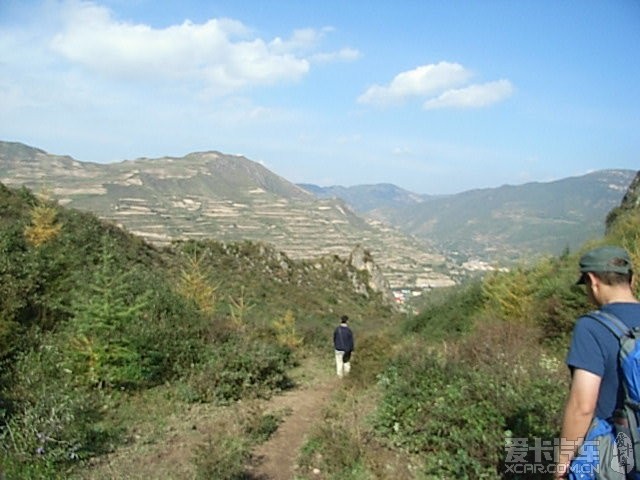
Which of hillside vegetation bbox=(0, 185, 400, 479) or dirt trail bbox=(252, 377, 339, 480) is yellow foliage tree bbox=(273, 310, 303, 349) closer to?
hillside vegetation bbox=(0, 185, 400, 479)

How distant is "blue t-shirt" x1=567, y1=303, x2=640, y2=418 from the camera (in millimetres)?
2611

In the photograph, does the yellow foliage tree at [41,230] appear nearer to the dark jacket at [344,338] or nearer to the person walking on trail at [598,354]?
the dark jacket at [344,338]

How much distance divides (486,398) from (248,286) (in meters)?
25.5

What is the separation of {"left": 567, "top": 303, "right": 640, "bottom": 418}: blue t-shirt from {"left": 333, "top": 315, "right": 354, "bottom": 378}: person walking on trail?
8.94 metres

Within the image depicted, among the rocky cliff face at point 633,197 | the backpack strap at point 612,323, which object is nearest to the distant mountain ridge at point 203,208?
the rocky cliff face at point 633,197

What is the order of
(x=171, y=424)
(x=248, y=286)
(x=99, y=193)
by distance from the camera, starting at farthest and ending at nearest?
(x=99, y=193) < (x=248, y=286) < (x=171, y=424)

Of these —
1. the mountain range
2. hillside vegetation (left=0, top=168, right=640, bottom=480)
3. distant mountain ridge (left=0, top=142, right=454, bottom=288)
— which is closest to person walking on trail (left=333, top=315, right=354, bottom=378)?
hillside vegetation (left=0, top=168, right=640, bottom=480)

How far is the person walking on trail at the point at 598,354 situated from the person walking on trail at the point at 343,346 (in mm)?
8809

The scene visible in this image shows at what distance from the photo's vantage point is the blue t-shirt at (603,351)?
261 centimetres

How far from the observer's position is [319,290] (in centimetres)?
3688

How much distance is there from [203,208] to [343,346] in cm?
12134

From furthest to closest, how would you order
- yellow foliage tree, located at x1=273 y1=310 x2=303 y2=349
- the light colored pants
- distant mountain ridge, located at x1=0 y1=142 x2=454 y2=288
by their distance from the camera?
distant mountain ridge, located at x1=0 y1=142 x2=454 y2=288, yellow foliage tree, located at x1=273 y1=310 x2=303 y2=349, the light colored pants

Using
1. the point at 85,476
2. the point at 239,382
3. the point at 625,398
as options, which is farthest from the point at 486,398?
the point at 239,382

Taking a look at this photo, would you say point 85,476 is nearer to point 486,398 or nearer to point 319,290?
point 486,398
